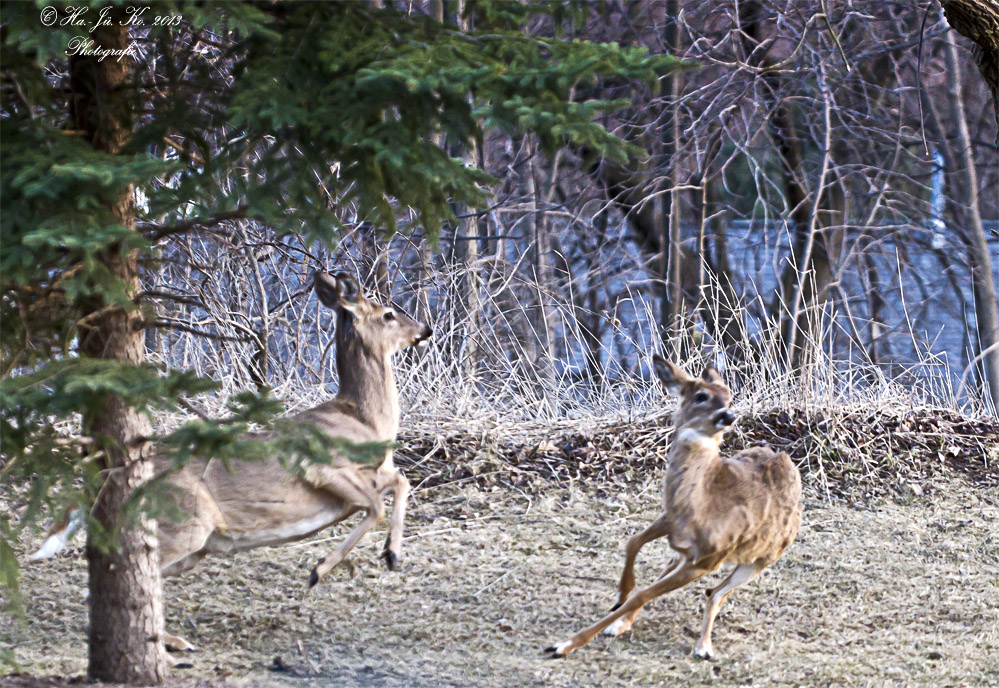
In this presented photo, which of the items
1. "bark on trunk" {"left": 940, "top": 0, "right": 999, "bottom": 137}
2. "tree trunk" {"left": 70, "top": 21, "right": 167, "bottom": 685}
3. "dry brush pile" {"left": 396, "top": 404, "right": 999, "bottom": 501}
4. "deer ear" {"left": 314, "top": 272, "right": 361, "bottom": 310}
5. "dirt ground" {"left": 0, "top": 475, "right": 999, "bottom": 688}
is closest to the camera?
"tree trunk" {"left": 70, "top": 21, "right": 167, "bottom": 685}

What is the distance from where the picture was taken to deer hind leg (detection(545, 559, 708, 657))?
211 inches

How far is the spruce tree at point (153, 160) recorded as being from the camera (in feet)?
11.5

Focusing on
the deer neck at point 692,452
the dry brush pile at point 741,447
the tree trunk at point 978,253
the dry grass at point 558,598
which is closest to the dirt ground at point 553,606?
the dry grass at point 558,598

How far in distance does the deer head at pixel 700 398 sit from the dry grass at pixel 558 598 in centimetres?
113

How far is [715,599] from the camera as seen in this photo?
18.5 feet

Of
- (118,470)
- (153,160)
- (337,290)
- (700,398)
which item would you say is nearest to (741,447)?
(700,398)

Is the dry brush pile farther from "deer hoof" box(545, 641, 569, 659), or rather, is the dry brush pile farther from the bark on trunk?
the bark on trunk

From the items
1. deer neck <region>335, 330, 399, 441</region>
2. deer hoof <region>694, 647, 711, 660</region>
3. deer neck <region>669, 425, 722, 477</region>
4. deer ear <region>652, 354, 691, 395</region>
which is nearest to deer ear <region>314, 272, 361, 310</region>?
deer neck <region>335, 330, 399, 441</region>

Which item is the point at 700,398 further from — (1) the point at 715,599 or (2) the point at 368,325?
(2) the point at 368,325

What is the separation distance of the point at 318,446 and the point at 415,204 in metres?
1.59

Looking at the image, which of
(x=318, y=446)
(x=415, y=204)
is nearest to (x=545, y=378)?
(x=415, y=204)

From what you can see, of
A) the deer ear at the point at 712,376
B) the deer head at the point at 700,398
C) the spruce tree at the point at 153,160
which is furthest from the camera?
the deer ear at the point at 712,376

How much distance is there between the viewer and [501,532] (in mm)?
7617

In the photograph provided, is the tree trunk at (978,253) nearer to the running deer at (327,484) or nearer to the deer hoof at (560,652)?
the running deer at (327,484)
